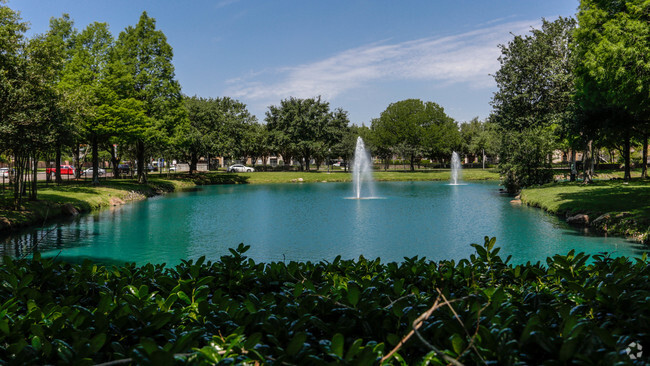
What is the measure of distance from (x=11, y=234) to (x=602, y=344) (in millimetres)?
21782

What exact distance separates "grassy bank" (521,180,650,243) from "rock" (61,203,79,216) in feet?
88.5

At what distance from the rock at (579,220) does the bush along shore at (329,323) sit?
18437 millimetres

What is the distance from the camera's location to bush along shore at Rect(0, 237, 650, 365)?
78.6 inches

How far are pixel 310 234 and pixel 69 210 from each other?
50.4ft

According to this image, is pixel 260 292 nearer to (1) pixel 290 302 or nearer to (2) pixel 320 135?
(1) pixel 290 302

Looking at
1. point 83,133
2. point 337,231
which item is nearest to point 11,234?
point 337,231

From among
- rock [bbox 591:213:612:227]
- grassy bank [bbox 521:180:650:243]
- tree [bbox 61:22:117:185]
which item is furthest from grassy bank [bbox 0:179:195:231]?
rock [bbox 591:213:612:227]

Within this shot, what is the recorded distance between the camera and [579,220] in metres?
20.0

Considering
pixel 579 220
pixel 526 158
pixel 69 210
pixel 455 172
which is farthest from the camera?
pixel 455 172

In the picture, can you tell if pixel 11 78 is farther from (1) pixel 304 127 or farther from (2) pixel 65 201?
(1) pixel 304 127

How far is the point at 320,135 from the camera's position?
76.9 m


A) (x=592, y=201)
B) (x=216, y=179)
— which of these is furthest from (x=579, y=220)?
(x=216, y=179)

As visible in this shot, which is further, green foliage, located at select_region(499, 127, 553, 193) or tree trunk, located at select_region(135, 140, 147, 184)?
tree trunk, located at select_region(135, 140, 147, 184)

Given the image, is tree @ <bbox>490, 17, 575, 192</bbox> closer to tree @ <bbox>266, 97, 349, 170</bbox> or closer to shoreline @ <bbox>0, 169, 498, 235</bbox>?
shoreline @ <bbox>0, 169, 498, 235</bbox>
